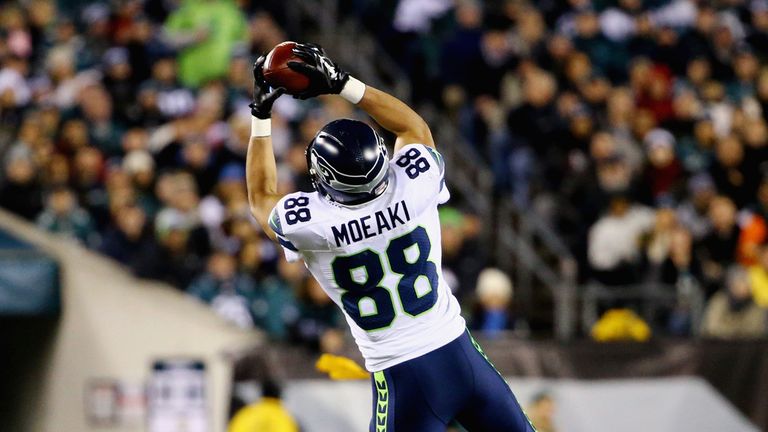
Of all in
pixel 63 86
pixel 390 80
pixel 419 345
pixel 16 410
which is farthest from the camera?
pixel 390 80

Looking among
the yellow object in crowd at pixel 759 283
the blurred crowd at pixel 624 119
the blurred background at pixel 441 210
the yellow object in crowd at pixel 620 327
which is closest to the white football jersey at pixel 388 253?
the blurred background at pixel 441 210

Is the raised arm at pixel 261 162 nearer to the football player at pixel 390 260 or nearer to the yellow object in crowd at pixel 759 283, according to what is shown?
the football player at pixel 390 260

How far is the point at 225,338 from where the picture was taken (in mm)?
12242

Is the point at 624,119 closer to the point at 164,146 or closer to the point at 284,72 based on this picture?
the point at 164,146

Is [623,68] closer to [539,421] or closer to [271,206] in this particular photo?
[539,421]

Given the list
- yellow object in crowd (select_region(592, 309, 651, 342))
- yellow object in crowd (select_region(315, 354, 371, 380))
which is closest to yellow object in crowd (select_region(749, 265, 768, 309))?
yellow object in crowd (select_region(592, 309, 651, 342))

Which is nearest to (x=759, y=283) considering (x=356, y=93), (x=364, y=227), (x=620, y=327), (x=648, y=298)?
(x=648, y=298)

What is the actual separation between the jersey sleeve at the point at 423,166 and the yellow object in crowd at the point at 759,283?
5.87 m

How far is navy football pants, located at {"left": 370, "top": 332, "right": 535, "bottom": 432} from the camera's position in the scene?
6.31m

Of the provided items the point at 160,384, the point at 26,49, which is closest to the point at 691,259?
the point at 160,384

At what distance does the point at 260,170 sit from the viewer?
21.8 feet

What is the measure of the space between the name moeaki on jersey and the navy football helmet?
0.08 metres

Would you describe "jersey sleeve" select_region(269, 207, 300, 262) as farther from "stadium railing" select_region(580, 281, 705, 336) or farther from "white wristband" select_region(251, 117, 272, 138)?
"stadium railing" select_region(580, 281, 705, 336)

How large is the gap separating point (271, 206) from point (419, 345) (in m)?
0.90
